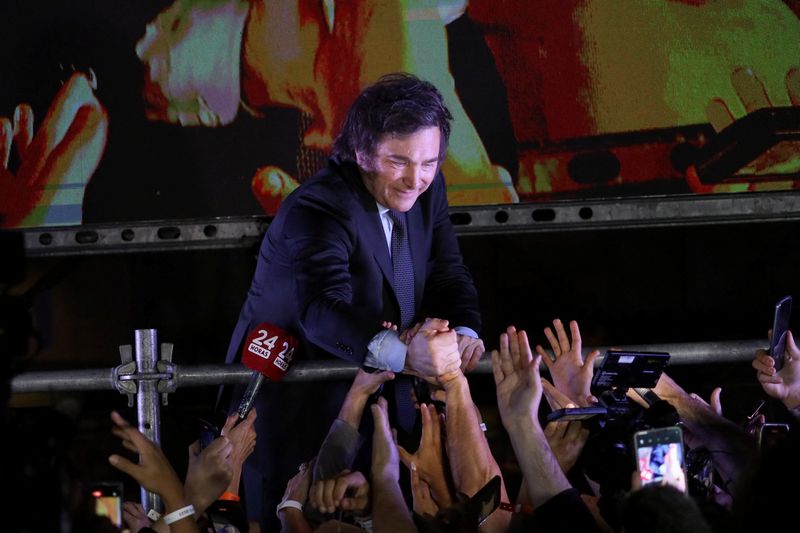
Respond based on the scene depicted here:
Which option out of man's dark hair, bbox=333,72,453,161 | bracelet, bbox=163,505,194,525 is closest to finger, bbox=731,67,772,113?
man's dark hair, bbox=333,72,453,161

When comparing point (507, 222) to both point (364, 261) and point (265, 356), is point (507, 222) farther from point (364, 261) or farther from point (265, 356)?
point (265, 356)

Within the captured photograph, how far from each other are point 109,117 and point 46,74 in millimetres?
276

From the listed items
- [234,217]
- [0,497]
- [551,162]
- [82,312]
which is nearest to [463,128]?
[551,162]

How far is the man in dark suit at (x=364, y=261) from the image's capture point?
9.70ft

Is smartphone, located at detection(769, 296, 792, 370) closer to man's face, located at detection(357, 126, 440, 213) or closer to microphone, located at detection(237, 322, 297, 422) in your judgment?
man's face, located at detection(357, 126, 440, 213)

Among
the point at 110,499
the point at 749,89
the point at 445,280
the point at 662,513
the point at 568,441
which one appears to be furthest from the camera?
the point at 749,89

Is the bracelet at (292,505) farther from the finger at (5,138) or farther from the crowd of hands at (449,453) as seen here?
the finger at (5,138)

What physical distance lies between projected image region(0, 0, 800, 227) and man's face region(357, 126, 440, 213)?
3.39 feet

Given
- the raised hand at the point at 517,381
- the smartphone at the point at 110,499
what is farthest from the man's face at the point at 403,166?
the smartphone at the point at 110,499

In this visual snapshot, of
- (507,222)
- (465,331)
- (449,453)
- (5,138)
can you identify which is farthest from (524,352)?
(5,138)

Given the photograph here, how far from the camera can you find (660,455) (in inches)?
95.0

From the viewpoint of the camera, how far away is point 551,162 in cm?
418

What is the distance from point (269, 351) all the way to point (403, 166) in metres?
0.63

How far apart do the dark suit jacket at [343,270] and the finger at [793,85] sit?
5.03 feet
